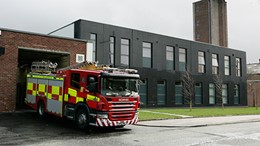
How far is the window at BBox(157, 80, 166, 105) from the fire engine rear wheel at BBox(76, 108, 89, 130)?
18.7 metres

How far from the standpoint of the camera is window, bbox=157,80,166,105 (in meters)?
29.8

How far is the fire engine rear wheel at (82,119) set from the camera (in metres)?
11.2

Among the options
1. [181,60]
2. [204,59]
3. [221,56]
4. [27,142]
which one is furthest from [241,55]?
[27,142]

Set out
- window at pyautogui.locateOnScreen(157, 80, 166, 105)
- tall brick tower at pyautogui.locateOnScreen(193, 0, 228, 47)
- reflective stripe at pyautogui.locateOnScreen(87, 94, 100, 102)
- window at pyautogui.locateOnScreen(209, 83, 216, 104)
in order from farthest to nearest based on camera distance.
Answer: tall brick tower at pyautogui.locateOnScreen(193, 0, 228, 47)
window at pyautogui.locateOnScreen(209, 83, 216, 104)
window at pyautogui.locateOnScreen(157, 80, 166, 105)
reflective stripe at pyautogui.locateOnScreen(87, 94, 100, 102)

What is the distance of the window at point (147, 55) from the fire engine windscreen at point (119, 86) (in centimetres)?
1700

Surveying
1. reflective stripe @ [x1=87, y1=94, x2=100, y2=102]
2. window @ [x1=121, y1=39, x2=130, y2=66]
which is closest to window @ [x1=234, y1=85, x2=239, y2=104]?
window @ [x1=121, y1=39, x2=130, y2=66]

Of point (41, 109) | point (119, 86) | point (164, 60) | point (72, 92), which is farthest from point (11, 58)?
point (164, 60)

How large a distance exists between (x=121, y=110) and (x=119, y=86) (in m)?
1.01

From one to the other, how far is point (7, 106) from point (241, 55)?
112 feet

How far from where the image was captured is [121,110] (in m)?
11.3

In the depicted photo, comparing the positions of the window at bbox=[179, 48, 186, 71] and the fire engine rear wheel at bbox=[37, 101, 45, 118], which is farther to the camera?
the window at bbox=[179, 48, 186, 71]

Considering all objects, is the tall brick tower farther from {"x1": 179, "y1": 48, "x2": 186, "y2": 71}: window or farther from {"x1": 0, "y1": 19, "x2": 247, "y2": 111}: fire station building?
{"x1": 179, "y1": 48, "x2": 186, "y2": 71}: window

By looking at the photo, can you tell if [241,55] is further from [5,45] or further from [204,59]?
[5,45]

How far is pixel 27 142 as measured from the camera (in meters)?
8.73
